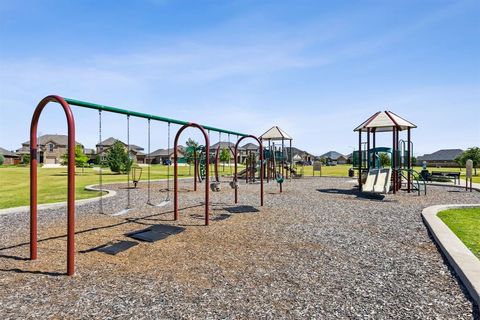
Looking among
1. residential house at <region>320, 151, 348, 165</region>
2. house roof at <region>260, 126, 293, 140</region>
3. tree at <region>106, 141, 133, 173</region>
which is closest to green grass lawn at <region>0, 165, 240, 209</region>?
tree at <region>106, 141, 133, 173</region>

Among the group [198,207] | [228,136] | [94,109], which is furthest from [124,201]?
[94,109]

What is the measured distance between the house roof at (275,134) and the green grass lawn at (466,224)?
14.8 metres

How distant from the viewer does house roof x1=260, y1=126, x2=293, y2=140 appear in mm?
23102

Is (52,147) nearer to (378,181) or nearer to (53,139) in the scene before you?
(53,139)

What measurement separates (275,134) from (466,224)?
17049 millimetres

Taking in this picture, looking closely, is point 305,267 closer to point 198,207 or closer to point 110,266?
point 110,266

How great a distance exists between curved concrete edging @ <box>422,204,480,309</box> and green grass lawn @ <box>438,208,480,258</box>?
20 cm

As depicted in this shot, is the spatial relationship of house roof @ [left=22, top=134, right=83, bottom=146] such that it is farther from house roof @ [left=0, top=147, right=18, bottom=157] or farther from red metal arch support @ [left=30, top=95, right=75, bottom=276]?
red metal arch support @ [left=30, top=95, right=75, bottom=276]

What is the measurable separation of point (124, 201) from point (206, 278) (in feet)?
24.7

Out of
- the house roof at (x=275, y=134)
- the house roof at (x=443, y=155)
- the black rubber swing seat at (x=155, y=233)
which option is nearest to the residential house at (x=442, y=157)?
the house roof at (x=443, y=155)

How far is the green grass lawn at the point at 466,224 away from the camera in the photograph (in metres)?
5.32

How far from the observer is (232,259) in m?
4.55

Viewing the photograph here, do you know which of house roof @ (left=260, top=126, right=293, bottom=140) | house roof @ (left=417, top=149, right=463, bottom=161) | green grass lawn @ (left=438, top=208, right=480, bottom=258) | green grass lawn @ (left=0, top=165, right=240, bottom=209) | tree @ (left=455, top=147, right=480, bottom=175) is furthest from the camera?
house roof @ (left=417, top=149, right=463, bottom=161)

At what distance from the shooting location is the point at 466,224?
271 inches
